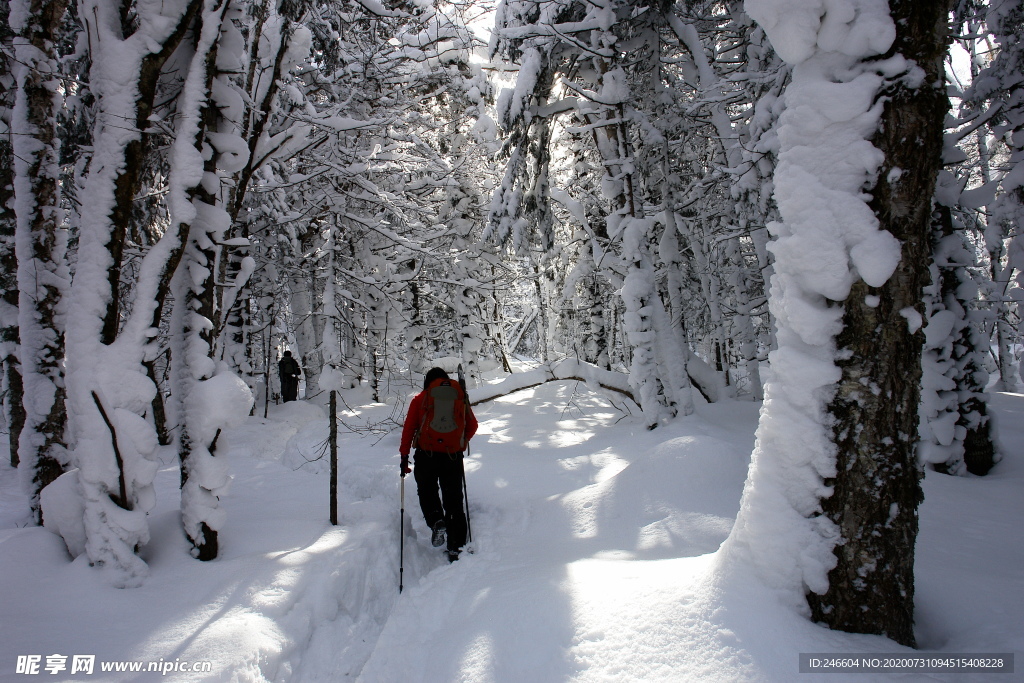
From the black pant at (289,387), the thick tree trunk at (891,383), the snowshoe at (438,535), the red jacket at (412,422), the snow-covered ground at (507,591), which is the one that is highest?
the thick tree trunk at (891,383)

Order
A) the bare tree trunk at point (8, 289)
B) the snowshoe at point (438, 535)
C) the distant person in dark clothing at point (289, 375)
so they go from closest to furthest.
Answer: the snowshoe at point (438, 535), the bare tree trunk at point (8, 289), the distant person in dark clothing at point (289, 375)

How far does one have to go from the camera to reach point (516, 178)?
8.92 m

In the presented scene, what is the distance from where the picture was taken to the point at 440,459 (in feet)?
17.3

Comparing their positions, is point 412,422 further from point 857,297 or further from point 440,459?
point 857,297

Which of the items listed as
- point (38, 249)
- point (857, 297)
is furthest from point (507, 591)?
point (38, 249)

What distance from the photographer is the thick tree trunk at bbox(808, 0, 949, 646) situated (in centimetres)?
236

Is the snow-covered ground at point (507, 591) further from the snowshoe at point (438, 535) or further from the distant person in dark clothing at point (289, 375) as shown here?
the distant person in dark clothing at point (289, 375)

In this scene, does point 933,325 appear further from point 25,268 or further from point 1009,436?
point 25,268

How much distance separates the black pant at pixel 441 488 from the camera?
5156 mm

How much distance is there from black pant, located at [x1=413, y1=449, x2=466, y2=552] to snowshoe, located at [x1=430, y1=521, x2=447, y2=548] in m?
0.04

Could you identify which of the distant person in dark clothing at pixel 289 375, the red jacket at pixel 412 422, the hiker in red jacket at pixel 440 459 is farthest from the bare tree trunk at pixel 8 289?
the distant person in dark clothing at pixel 289 375

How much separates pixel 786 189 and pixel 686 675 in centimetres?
256

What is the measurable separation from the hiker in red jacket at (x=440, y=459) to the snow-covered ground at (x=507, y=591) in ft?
1.19

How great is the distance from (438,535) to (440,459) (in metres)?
0.82
